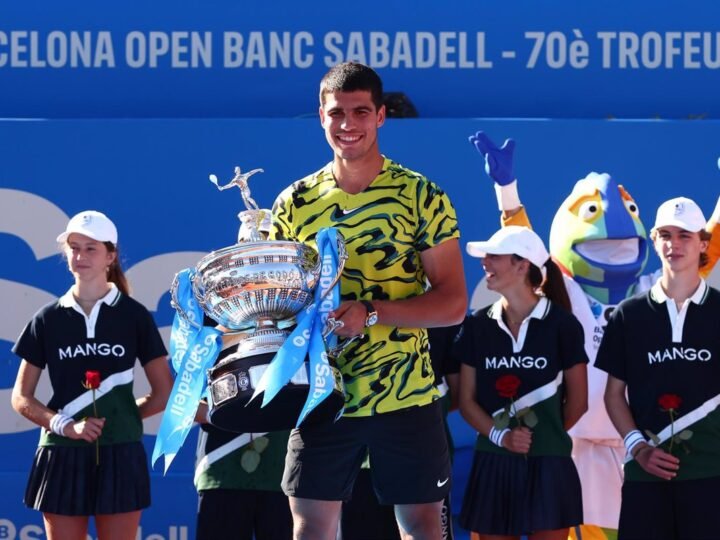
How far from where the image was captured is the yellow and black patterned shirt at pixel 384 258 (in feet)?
10.3

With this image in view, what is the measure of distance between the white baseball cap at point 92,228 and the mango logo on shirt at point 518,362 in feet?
4.54

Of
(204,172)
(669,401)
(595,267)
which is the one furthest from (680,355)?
(204,172)

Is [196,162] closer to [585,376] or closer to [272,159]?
[272,159]

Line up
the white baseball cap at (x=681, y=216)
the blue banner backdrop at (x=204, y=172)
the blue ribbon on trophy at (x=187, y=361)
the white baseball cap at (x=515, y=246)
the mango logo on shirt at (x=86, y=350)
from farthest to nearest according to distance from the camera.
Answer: the blue banner backdrop at (x=204, y=172) < the white baseball cap at (x=515, y=246) < the mango logo on shirt at (x=86, y=350) < the white baseball cap at (x=681, y=216) < the blue ribbon on trophy at (x=187, y=361)

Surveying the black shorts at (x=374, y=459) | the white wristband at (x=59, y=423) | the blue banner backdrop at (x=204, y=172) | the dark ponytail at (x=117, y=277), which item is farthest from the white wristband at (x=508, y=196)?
the black shorts at (x=374, y=459)

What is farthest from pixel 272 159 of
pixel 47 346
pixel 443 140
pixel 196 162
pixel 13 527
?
pixel 13 527

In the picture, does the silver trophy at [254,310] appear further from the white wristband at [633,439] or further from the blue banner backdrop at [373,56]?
the blue banner backdrop at [373,56]

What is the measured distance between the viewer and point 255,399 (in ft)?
9.85

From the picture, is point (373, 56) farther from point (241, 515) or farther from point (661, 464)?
point (661, 464)

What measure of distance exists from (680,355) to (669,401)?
0.54 ft

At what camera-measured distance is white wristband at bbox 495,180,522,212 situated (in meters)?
5.04

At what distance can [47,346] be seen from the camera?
4457 millimetres

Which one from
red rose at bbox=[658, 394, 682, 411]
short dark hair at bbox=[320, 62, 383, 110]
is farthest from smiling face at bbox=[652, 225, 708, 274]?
short dark hair at bbox=[320, 62, 383, 110]

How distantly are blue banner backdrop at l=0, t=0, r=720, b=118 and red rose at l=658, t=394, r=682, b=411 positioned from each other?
2190 mm
